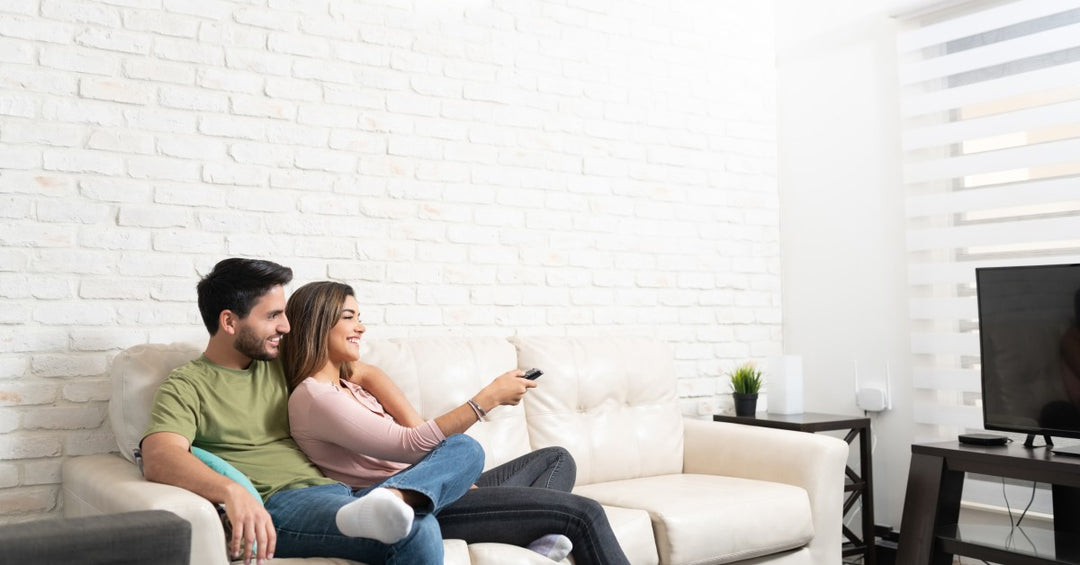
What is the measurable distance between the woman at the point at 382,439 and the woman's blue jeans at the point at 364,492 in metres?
0.02

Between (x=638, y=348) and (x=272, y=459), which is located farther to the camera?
(x=638, y=348)

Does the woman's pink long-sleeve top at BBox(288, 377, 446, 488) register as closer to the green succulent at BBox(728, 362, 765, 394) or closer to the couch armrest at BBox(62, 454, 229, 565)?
the couch armrest at BBox(62, 454, 229, 565)

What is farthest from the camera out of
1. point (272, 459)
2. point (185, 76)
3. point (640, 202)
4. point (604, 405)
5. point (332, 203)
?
point (640, 202)

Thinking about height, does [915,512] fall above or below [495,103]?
below

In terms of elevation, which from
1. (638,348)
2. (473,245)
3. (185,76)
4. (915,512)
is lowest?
(915,512)

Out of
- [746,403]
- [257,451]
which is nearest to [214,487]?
[257,451]

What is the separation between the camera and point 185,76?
281cm

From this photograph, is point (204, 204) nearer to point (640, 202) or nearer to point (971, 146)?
point (640, 202)

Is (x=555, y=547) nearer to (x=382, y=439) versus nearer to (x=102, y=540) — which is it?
(x=382, y=439)

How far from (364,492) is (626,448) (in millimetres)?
1175

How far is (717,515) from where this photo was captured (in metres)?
2.72

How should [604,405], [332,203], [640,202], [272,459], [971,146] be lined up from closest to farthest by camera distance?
1. [272,459]
2. [332,203]
3. [604,405]
4. [971,146]
5. [640,202]

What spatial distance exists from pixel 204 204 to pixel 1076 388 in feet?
8.96

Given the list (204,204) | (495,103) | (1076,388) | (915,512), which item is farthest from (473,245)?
(1076,388)
